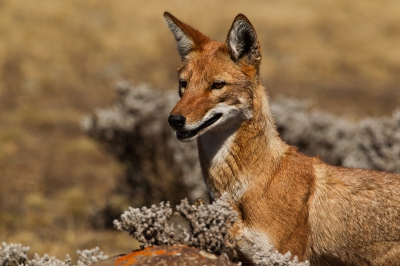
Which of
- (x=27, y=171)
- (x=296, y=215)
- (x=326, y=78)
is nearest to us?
(x=296, y=215)

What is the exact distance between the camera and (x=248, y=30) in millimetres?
4949

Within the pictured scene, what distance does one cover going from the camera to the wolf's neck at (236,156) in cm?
493

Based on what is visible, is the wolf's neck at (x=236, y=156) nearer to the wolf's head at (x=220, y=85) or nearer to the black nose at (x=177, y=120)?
the wolf's head at (x=220, y=85)

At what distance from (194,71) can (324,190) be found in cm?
158

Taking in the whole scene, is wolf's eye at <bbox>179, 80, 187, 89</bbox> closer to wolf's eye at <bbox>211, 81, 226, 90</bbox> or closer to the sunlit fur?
the sunlit fur

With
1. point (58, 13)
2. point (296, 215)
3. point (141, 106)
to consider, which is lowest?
point (296, 215)

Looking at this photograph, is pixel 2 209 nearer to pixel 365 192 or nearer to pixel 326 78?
pixel 365 192

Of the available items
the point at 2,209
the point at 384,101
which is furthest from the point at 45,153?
the point at 384,101

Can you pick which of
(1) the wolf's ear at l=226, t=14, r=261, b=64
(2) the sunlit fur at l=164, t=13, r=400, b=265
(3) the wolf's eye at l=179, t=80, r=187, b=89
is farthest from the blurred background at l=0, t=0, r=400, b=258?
(1) the wolf's ear at l=226, t=14, r=261, b=64

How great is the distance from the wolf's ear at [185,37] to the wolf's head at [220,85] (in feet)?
0.41

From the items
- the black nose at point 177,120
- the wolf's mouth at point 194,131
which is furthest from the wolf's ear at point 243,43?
the black nose at point 177,120

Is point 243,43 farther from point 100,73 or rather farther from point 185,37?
point 100,73

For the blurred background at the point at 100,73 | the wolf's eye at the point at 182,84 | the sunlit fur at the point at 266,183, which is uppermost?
the blurred background at the point at 100,73

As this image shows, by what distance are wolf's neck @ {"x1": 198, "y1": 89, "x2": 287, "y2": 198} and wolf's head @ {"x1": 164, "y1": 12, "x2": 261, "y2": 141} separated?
0.08 m
